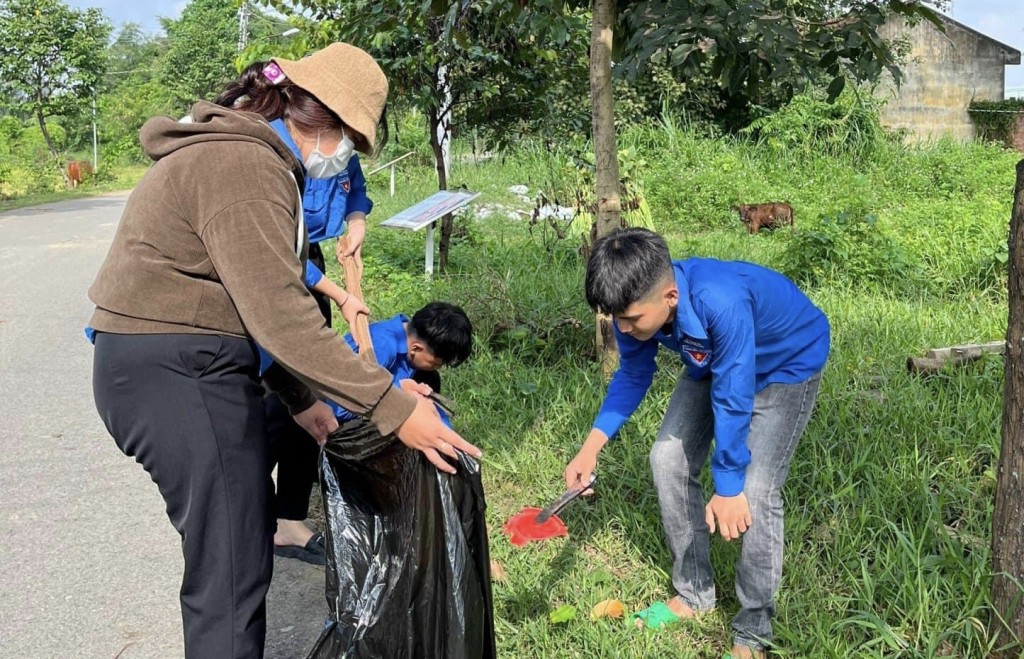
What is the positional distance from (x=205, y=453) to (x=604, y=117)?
8.75 ft

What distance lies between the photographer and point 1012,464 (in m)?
2.27

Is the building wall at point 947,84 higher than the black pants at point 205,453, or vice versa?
the black pants at point 205,453

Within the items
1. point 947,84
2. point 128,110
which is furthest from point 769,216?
point 128,110

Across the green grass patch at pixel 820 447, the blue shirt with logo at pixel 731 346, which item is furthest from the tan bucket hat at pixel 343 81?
the green grass patch at pixel 820 447

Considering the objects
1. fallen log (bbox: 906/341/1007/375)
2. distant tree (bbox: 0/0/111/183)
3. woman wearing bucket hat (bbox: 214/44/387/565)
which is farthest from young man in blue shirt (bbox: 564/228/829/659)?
distant tree (bbox: 0/0/111/183)

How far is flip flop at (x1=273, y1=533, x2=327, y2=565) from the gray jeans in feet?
4.44

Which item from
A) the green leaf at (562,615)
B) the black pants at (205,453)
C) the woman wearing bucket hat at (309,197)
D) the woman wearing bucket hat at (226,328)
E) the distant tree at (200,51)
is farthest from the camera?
the distant tree at (200,51)

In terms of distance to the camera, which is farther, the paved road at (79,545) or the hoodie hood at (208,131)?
the paved road at (79,545)

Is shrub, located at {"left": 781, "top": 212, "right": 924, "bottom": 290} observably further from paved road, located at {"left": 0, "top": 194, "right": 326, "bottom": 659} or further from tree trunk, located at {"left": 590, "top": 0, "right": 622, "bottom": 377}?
paved road, located at {"left": 0, "top": 194, "right": 326, "bottom": 659}

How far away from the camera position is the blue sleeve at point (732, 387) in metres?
2.34

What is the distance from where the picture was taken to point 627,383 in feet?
9.14

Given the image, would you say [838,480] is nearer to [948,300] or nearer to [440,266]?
[948,300]

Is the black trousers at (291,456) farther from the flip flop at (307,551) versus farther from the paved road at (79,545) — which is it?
the paved road at (79,545)

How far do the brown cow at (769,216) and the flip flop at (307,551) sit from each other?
7.23m
